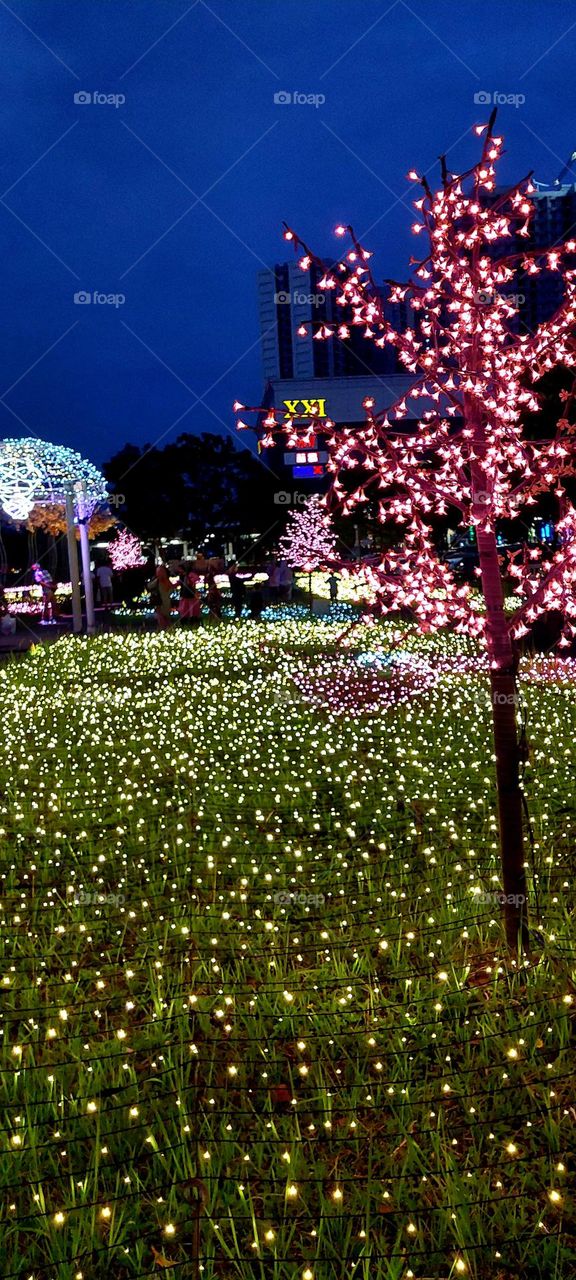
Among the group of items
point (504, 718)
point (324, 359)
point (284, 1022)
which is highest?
point (324, 359)

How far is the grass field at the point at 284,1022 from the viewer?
269 centimetres

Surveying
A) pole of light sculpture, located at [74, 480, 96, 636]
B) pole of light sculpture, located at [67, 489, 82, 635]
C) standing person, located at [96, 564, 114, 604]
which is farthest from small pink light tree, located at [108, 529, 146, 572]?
pole of light sculpture, located at [67, 489, 82, 635]

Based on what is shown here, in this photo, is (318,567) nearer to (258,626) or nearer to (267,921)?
(267,921)

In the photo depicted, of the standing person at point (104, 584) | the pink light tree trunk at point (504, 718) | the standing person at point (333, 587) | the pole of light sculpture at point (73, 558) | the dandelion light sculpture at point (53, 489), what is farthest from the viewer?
the standing person at point (104, 584)

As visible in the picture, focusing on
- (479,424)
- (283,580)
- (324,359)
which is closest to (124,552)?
(283,580)

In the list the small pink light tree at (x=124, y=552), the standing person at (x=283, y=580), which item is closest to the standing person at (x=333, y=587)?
the standing person at (x=283, y=580)

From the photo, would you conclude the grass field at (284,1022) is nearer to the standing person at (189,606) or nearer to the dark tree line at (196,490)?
the standing person at (189,606)

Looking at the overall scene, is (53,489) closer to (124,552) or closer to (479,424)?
(479,424)

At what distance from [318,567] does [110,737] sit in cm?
444

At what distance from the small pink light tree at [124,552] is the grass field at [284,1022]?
3522 centimetres

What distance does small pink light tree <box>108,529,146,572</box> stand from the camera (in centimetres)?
4262

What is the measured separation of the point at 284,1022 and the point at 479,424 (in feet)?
8.78

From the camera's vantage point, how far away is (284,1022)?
3766 millimetres

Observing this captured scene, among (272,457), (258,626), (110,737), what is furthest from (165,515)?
(110,737)
